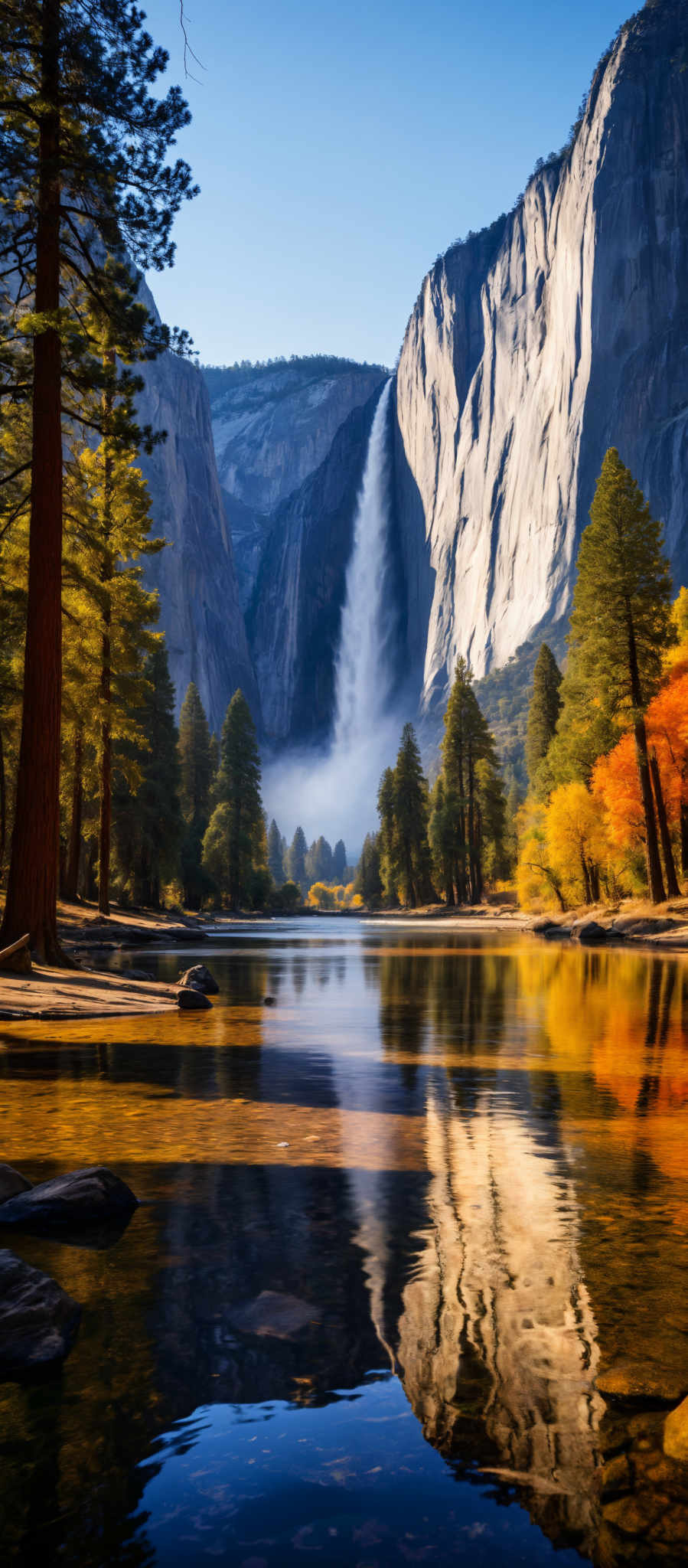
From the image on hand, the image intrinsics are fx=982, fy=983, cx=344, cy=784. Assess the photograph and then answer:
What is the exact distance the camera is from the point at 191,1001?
1505cm

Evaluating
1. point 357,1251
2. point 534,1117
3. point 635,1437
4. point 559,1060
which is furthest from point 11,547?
point 635,1437

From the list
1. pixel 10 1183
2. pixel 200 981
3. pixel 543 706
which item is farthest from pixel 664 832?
pixel 10 1183

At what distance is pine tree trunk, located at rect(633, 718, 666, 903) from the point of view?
34.2m

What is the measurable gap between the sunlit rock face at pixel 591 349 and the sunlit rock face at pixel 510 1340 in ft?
429

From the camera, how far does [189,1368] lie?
10.9ft

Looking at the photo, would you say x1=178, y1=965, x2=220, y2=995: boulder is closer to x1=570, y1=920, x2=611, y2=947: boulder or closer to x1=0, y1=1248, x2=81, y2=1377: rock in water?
x1=0, y1=1248, x2=81, y2=1377: rock in water

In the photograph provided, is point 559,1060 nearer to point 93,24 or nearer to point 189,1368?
point 189,1368

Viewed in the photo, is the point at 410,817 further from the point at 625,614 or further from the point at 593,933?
the point at 625,614

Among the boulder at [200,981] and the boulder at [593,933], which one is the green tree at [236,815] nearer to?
the boulder at [593,933]

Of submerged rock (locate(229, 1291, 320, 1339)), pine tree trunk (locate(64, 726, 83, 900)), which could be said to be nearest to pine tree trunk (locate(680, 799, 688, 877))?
pine tree trunk (locate(64, 726, 83, 900))

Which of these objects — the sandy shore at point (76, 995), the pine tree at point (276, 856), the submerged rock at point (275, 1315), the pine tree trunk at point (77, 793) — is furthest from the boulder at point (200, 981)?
the pine tree at point (276, 856)

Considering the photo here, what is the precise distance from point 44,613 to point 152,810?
35.4m

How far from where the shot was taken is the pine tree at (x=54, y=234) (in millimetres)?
14320

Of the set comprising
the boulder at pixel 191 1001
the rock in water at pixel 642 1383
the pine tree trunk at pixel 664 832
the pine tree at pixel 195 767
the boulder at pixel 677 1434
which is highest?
the pine tree at pixel 195 767
